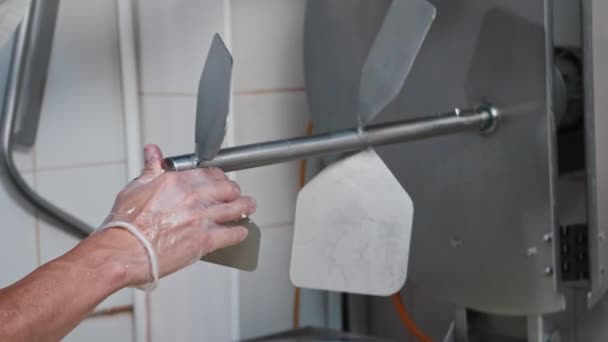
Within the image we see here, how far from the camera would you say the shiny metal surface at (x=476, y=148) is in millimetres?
1137

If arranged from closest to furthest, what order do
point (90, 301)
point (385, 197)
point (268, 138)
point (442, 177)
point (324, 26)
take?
point (90, 301), point (385, 197), point (442, 177), point (324, 26), point (268, 138)

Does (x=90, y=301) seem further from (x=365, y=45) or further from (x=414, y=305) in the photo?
(x=414, y=305)

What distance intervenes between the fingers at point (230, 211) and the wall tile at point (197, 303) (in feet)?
1.47

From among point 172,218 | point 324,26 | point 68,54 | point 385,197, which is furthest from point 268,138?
point 172,218

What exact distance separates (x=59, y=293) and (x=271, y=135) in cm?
78

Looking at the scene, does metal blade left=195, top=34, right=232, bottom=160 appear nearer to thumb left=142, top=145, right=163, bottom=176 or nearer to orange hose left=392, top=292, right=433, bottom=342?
thumb left=142, top=145, right=163, bottom=176

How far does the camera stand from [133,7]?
1447 millimetres

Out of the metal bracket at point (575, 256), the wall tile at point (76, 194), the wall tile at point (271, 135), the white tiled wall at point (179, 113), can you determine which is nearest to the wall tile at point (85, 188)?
the wall tile at point (76, 194)

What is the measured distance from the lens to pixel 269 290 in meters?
1.62

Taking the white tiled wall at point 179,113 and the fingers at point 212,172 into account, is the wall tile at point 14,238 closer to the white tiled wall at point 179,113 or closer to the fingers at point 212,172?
the white tiled wall at point 179,113

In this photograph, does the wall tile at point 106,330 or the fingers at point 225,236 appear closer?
the fingers at point 225,236

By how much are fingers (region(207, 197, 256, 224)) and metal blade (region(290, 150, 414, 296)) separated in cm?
9

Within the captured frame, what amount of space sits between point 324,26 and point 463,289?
1.56 feet

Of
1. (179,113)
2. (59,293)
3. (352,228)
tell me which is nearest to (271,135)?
(179,113)
